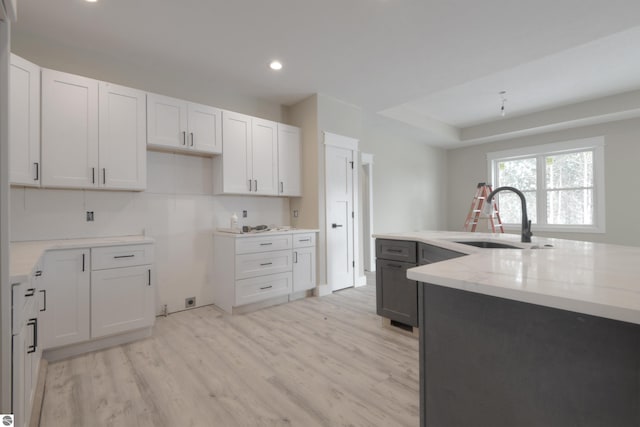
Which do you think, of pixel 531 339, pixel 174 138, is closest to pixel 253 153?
pixel 174 138

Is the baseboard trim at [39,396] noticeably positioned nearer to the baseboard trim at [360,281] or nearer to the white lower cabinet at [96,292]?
the white lower cabinet at [96,292]

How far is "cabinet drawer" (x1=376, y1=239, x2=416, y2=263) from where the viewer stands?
102 inches

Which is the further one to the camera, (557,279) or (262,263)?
(262,263)

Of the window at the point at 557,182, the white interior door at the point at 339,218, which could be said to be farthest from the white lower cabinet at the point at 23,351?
the window at the point at 557,182

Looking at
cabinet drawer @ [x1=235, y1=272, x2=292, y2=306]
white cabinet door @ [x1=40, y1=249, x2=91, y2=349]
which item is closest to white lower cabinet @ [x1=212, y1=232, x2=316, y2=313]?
cabinet drawer @ [x1=235, y1=272, x2=292, y2=306]

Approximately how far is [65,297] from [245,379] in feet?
5.06

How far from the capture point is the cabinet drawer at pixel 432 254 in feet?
6.94

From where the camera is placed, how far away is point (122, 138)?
2777 mm

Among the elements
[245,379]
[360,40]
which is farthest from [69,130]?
[360,40]

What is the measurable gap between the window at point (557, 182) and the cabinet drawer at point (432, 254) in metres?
4.71

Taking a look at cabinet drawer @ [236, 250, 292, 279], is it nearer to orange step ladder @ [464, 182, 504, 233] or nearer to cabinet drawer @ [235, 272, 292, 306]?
cabinet drawer @ [235, 272, 292, 306]

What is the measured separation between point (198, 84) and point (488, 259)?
3.60 meters

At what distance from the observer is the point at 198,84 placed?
3531 mm

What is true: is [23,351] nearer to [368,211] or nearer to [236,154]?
[236,154]
